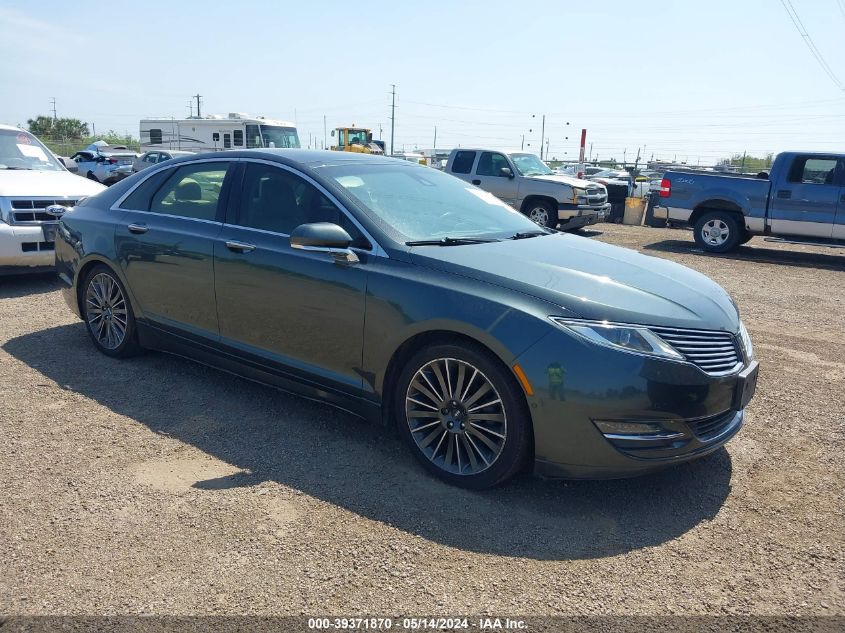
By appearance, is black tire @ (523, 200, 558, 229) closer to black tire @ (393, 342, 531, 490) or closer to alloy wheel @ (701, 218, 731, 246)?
alloy wheel @ (701, 218, 731, 246)

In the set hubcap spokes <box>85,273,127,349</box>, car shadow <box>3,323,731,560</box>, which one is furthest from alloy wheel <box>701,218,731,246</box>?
hubcap spokes <box>85,273,127,349</box>

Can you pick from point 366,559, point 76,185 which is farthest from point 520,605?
point 76,185

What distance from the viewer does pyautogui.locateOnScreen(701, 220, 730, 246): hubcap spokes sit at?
44.0ft

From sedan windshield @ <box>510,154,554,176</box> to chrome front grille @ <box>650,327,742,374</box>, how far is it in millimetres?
12433

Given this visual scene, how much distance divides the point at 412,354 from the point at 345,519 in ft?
3.06

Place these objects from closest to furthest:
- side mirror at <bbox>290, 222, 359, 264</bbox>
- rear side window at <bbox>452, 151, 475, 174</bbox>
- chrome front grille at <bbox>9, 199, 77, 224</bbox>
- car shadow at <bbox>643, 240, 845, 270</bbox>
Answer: side mirror at <bbox>290, 222, 359, 264</bbox>
chrome front grille at <bbox>9, 199, 77, 224</bbox>
car shadow at <bbox>643, 240, 845, 270</bbox>
rear side window at <bbox>452, 151, 475, 174</bbox>

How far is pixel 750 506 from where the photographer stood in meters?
3.46

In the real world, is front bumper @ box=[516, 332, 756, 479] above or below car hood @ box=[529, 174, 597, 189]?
below

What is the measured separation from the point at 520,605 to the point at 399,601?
48 cm

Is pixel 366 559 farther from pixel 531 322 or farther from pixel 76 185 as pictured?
pixel 76 185

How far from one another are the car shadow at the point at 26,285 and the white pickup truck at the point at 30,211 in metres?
0.30

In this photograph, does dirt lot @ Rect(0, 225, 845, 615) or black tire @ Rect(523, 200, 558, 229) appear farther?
black tire @ Rect(523, 200, 558, 229)

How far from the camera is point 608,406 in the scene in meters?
3.13

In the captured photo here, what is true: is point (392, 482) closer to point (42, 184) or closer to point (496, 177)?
point (42, 184)
